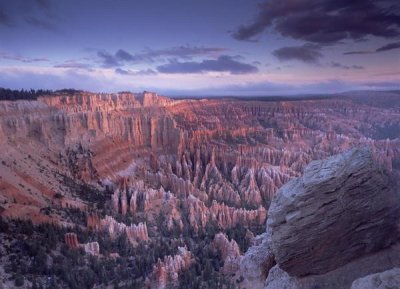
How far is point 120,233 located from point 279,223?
625 inches

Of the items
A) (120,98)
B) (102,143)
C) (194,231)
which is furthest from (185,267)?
(120,98)

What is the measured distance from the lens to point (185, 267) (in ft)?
51.2

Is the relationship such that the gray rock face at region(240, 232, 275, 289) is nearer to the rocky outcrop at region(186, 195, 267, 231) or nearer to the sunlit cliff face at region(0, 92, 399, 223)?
the sunlit cliff face at region(0, 92, 399, 223)

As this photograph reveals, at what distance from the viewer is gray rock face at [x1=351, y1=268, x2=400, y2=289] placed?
3107mm

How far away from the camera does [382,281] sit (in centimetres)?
318

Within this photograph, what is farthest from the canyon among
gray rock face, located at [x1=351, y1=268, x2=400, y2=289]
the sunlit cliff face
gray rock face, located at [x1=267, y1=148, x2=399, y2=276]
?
gray rock face, located at [x1=351, y1=268, x2=400, y2=289]

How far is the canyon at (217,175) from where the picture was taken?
15.5 ft

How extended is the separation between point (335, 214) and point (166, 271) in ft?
37.1

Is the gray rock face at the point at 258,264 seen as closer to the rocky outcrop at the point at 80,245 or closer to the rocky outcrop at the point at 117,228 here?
the rocky outcrop at the point at 80,245

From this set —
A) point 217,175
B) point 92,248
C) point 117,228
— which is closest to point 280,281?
point 92,248

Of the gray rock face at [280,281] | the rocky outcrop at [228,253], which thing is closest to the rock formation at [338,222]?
the gray rock face at [280,281]

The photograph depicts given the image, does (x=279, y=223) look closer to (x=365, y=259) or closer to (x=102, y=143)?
(x=365, y=259)

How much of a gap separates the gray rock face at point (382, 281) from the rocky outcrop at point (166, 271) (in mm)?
11876

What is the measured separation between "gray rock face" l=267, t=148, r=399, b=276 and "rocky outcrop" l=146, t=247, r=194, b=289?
34.0 feet
